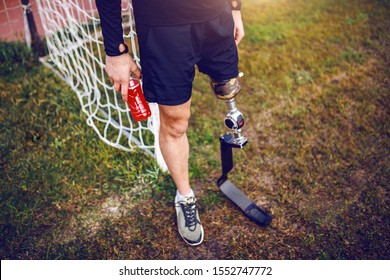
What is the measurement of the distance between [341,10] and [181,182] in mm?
3276

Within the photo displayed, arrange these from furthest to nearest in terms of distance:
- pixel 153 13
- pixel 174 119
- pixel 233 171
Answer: pixel 233 171 < pixel 174 119 < pixel 153 13

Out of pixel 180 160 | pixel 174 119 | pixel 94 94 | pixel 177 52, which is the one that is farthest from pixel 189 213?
pixel 94 94

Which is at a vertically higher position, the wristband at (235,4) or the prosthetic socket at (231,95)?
the wristband at (235,4)

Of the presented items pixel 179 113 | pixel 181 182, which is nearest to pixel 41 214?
pixel 181 182

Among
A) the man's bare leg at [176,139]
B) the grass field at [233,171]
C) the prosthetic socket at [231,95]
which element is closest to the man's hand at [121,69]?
the man's bare leg at [176,139]

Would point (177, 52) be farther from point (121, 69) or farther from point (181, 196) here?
point (181, 196)

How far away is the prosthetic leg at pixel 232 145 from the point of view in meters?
1.97

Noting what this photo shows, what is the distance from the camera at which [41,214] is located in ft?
7.63

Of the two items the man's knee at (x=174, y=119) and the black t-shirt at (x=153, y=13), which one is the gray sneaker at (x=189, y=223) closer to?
the man's knee at (x=174, y=119)

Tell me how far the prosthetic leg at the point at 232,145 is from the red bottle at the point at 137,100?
0.37 m

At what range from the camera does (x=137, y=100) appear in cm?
193

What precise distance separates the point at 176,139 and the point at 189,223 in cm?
50

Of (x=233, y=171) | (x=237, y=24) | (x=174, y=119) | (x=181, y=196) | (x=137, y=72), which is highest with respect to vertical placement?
(x=237, y=24)

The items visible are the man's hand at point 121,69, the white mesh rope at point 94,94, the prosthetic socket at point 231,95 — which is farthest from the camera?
the white mesh rope at point 94,94
